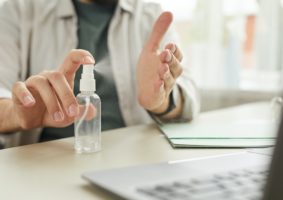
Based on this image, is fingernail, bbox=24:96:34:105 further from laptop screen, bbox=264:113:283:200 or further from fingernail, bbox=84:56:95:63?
laptop screen, bbox=264:113:283:200

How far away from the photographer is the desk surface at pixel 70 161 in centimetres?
50

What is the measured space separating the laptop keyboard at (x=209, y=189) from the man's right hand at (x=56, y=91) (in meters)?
0.28

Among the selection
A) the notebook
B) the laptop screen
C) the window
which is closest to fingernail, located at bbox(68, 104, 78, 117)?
the notebook

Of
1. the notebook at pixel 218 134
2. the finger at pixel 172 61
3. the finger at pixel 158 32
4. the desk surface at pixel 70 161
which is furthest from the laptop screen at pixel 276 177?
the finger at pixel 158 32

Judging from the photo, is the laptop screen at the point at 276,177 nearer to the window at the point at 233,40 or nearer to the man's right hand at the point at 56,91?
the man's right hand at the point at 56,91

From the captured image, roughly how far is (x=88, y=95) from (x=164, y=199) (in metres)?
0.32

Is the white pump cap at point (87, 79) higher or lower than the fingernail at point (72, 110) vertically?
higher

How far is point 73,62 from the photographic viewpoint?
2.42 feet

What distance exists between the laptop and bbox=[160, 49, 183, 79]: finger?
249 millimetres

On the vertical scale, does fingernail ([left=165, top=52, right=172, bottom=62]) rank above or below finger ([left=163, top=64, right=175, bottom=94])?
above

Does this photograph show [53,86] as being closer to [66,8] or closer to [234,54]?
[66,8]

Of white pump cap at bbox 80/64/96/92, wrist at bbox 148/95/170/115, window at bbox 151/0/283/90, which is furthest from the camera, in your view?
window at bbox 151/0/283/90

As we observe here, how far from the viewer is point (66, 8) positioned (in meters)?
1.12

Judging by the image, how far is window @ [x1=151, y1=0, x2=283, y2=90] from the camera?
1.49 m
